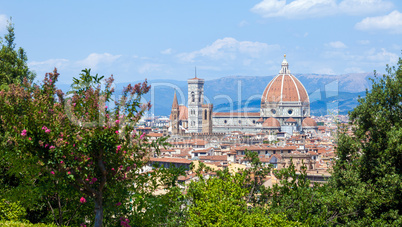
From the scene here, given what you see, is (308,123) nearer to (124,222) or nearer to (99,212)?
A: (124,222)

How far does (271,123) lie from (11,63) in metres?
108

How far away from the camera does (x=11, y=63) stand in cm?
1529

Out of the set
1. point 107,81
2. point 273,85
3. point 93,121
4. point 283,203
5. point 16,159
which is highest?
point 273,85

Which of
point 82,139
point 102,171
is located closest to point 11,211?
point 102,171

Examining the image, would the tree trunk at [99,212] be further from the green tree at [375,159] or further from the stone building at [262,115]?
the stone building at [262,115]

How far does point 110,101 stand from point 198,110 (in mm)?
115879

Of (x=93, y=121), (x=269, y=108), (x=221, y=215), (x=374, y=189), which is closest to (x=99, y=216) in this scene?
(x=93, y=121)

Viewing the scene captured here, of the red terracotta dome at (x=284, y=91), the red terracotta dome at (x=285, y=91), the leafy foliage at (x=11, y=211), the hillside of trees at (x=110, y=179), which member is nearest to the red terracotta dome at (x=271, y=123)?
the red terracotta dome at (x=284, y=91)

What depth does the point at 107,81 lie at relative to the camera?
7.54 meters

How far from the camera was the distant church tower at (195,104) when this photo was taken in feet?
399

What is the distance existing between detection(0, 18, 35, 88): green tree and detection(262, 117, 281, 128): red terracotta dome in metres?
106

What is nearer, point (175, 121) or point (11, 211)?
point (11, 211)

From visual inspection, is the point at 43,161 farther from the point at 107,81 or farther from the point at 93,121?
the point at 107,81

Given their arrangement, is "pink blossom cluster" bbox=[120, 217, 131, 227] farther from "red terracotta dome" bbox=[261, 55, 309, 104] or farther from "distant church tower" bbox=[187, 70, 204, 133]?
"red terracotta dome" bbox=[261, 55, 309, 104]
